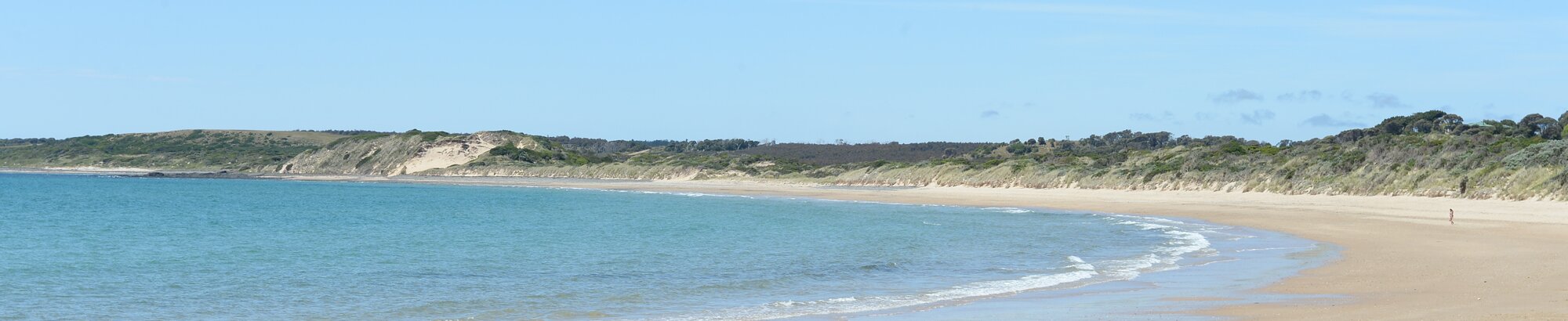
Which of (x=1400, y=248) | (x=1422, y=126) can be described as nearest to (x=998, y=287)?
(x=1400, y=248)

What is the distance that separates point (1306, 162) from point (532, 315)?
42.6m

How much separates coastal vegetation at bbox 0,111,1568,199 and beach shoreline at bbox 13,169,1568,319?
1.77 metres

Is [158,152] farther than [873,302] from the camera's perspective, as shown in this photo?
Yes

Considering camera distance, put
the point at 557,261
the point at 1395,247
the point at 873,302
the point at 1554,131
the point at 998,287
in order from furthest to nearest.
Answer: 1. the point at 1554,131
2. the point at 557,261
3. the point at 1395,247
4. the point at 998,287
5. the point at 873,302

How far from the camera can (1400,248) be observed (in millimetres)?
21969

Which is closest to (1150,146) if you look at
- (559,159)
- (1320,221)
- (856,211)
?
(559,159)

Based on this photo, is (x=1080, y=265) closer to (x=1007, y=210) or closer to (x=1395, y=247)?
(x=1395, y=247)

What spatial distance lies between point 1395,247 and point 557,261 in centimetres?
1464

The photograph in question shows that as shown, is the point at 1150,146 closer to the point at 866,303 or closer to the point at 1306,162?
the point at 1306,162

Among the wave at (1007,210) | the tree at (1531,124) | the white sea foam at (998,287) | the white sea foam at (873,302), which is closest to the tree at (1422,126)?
the tree at (1531,124)

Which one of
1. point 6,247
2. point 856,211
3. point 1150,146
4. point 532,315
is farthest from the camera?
point 1150,146

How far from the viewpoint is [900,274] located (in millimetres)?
19875

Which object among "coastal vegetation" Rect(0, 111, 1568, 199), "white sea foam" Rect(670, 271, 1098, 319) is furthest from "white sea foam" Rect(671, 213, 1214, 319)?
"coastal vegetation" Rect(0, 111, 1568, 199)

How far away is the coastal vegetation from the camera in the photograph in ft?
133
